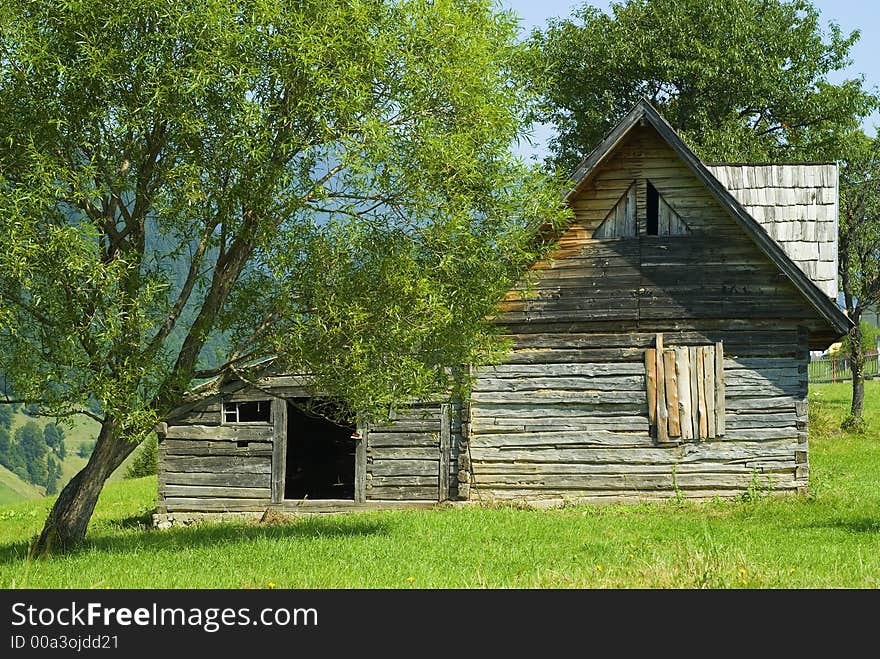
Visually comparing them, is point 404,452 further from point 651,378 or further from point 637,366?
point 651,378

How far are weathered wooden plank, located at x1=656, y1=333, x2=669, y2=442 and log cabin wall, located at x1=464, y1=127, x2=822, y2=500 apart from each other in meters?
0.20

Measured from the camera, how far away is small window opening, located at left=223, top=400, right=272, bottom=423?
2138 centimetres

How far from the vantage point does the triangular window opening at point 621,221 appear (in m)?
19.6

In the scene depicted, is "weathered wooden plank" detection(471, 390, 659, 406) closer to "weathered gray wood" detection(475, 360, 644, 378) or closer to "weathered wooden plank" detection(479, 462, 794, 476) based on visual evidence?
"weathered gray wood" detection(475, 360, 644, 378)

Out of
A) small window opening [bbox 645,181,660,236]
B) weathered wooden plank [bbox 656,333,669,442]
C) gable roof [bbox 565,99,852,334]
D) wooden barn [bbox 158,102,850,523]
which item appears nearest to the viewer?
gable roof [bbox 565,99,852,334]

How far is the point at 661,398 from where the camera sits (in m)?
19.2

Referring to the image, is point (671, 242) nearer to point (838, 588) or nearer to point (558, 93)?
point (838, 588)

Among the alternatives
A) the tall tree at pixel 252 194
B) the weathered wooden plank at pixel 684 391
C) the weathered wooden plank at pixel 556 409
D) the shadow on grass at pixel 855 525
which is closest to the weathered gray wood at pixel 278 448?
the weathered wooden plank at pixel 556 409

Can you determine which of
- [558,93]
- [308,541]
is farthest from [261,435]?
[558,93]

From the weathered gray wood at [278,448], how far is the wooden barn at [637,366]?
1.46ft

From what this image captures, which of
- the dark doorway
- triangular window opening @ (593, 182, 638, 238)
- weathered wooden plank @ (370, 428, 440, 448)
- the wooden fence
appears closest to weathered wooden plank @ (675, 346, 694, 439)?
triangular window opening @ (593, 182, 638, 238)

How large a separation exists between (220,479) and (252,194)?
923 cm

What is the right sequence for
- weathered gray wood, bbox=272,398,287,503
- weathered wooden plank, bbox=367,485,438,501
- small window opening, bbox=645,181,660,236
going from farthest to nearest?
weathered gray wood, bbox=272,398,287,503 < weathered wooden plank, bbox=367,485,438,501 < small window opening, bbox=645,181,660,236

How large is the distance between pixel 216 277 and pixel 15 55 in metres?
4.01
